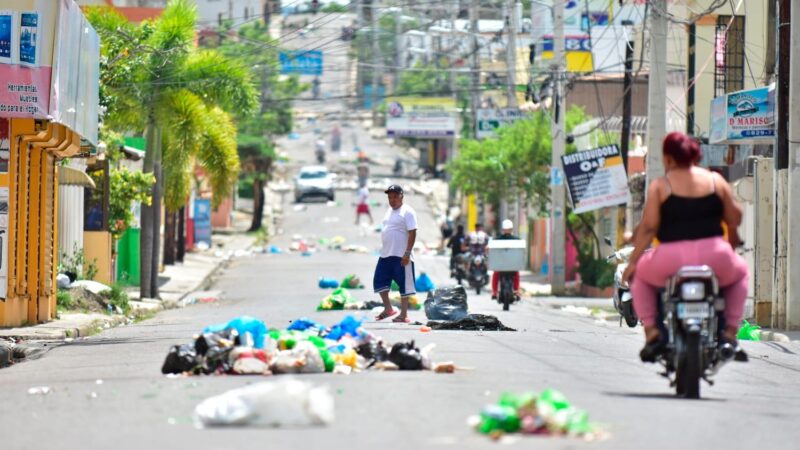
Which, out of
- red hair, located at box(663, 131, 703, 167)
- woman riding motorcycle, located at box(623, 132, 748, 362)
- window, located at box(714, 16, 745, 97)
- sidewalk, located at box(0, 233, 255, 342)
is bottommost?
sidewalk, located at box(0, 233, 255, 342)

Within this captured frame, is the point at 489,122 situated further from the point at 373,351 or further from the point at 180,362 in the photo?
the point at 180,362

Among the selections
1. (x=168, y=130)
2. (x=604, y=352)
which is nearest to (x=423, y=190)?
(x=168, y=130)

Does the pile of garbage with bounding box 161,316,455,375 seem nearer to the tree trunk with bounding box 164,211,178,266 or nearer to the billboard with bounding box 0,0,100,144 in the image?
the billboard with bounding box 0,0,100,144

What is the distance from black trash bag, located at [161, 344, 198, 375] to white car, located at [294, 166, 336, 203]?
7025 centimetres

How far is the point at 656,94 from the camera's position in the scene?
96.6 ft

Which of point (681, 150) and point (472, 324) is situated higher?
point (681, 150)

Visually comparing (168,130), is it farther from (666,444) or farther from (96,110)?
(666,444)

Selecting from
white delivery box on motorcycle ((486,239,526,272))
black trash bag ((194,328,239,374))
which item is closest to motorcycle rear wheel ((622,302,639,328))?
white delivery box on motorcycle ((486,239,526,272))

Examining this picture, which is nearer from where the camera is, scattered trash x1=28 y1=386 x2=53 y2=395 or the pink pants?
the pink pants

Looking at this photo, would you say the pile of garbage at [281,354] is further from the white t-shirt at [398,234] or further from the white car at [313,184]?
the white car at [313,184]

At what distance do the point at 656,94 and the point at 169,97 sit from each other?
437 inches

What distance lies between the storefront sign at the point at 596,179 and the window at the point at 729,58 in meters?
3.41

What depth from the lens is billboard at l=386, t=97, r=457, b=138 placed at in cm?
9500

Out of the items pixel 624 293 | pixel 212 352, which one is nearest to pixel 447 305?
pixel 624 293
